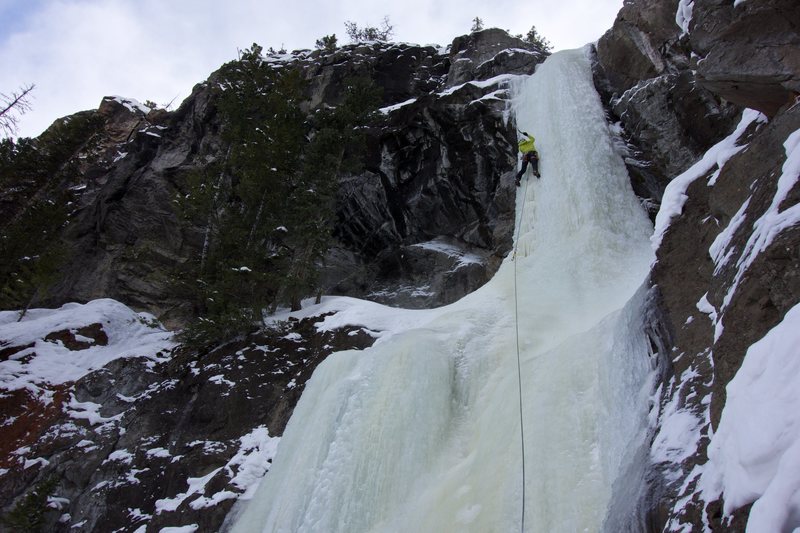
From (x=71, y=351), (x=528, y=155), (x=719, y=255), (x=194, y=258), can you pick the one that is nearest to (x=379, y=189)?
(x=528, y=155)

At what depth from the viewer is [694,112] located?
11.5 m

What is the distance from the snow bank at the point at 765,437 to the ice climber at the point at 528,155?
11087 millimetres

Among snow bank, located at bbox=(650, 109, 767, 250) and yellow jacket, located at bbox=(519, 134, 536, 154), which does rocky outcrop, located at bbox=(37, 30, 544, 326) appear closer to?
yellow jacket, located at bbox=(519, 134, 536, 154)

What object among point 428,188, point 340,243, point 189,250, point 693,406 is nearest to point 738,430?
point 693,406

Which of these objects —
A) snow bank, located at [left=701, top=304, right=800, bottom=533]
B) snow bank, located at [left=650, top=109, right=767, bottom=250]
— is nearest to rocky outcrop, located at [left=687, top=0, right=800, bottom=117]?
snow bank, located at [left=650, top=109, right=767, bottom=250]

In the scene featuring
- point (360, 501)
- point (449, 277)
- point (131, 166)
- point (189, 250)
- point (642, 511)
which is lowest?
point (360, 501)

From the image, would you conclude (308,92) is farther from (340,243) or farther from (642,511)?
(642,511)

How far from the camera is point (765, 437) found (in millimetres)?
2473

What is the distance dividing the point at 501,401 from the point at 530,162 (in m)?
8.21

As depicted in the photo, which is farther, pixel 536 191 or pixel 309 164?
pixel 309 164

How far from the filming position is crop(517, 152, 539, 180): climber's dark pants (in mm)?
13633

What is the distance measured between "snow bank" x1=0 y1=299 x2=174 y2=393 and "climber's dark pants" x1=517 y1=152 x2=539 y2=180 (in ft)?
32.0

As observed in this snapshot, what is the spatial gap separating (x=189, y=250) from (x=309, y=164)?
747 centimetres

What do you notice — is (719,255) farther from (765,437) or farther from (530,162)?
(530,162)
